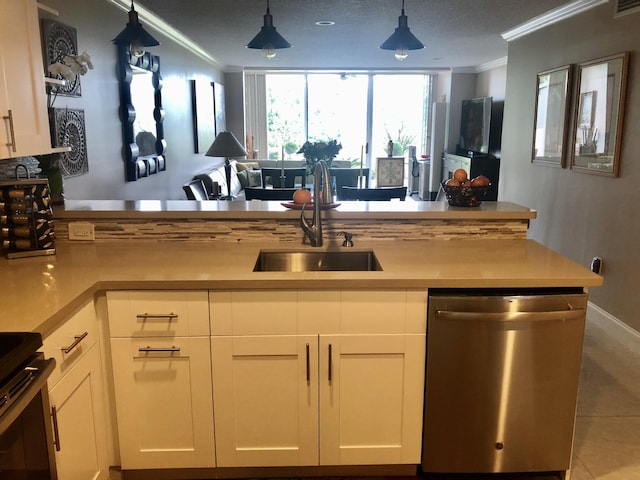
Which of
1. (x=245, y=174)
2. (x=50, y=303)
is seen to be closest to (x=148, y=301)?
(x=50, y=303)

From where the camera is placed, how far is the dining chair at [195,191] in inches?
177

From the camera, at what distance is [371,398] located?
6.50 feet

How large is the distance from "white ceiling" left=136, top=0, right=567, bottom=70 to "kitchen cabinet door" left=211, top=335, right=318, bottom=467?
10.3ft

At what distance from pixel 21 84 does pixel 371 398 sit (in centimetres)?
178

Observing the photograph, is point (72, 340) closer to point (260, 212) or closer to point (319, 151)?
point (260, 212)

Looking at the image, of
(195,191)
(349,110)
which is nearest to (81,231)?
(195,191)

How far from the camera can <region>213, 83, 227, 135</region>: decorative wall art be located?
801cm

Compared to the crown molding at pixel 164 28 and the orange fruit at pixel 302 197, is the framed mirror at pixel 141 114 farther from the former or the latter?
the orange fruit at pixel 302 197

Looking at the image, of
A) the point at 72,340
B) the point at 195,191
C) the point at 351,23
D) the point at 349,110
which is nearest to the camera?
the point at 72,340

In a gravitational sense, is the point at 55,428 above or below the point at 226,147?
below

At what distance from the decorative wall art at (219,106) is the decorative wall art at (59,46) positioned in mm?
4758

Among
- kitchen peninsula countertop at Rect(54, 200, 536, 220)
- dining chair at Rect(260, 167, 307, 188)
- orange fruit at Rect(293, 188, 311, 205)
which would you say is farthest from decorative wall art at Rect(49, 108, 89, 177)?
dining chair at Rect(260, 167, 307, 188)

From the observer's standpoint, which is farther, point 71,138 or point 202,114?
point 202,114

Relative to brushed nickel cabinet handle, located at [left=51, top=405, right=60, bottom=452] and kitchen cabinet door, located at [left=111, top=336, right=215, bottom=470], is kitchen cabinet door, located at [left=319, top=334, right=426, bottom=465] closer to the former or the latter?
kitchen cabinet door, located at [left=111, top=336, right=215, bottom=470]
